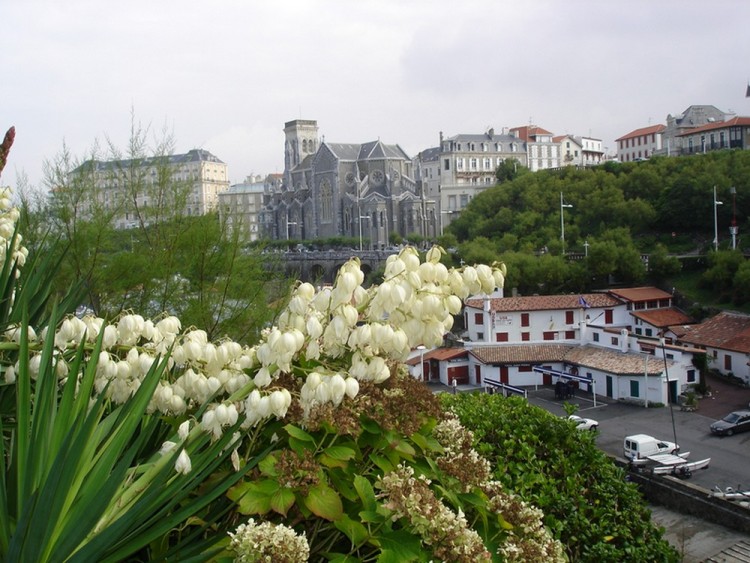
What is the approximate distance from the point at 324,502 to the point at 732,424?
1950 centimetres

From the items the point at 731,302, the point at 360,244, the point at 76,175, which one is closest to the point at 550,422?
the point at 76,175

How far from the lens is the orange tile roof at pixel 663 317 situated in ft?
100

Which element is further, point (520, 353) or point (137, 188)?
point (520, 353)

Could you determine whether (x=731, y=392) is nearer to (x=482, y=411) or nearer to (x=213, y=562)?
(x=482, y=411)

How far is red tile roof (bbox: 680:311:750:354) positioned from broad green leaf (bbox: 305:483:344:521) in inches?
1012

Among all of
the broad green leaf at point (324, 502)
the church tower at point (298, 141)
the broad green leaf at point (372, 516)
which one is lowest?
the broad green leaf at point (372, 516)

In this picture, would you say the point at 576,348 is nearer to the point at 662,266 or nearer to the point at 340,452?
the point at 662,266

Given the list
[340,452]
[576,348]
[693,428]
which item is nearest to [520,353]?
[576,348]

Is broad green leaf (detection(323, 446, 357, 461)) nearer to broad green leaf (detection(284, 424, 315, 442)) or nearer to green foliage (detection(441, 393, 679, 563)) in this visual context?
broad green leaf (detection(284, 424, 315, 442))

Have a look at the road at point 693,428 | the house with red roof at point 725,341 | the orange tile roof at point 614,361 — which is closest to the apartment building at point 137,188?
the road at point 693,428

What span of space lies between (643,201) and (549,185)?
7226mm

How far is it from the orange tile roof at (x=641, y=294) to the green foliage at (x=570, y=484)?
86.4ft

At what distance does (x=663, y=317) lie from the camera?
104 ft

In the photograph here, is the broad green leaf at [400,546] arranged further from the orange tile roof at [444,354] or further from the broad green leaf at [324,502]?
the orange tile roof at [444,354]
